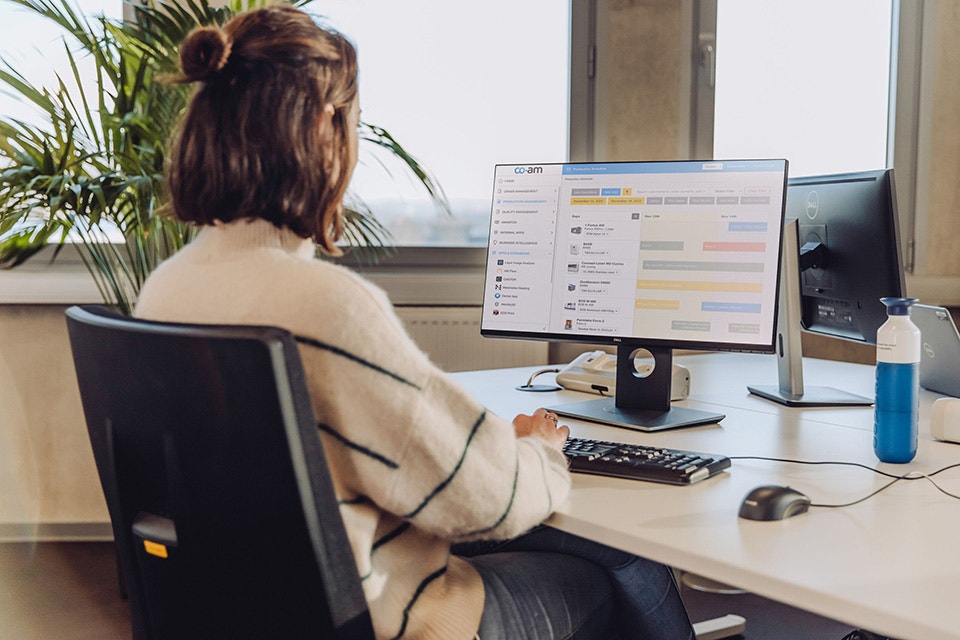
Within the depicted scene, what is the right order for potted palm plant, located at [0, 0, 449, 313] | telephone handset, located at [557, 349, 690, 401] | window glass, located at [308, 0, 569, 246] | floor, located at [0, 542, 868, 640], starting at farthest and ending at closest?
window glass, located at [308, 0, 569, 246] → floor, located at [0, 542, 868, 640] → potted palm plant, located at [0, 0, 449, 313] → telephone handset, located at [557, 349, 690, 401]

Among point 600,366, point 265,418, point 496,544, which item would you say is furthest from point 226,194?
point 600,366

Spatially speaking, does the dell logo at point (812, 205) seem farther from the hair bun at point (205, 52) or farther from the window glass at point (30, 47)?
the window glass at point (30, 47)

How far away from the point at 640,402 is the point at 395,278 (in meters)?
1.61

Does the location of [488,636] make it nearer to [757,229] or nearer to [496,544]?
[496,544]

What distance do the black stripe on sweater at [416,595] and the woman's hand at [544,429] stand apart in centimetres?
25

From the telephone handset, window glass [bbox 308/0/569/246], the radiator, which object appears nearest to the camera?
the telephone handset

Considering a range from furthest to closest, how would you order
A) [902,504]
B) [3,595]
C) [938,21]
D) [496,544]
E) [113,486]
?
[938,21]
[3,595]
[496,544]
[902,504]
[113,486]

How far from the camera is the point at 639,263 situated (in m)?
1.66

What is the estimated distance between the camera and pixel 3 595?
2713mm

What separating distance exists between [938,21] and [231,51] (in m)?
3.33


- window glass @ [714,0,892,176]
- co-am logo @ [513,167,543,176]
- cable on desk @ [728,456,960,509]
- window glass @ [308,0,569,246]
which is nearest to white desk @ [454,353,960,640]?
cable on desk @ [728,456,960,509]

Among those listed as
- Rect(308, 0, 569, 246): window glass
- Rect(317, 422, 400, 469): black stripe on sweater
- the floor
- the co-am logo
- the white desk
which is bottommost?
the floor

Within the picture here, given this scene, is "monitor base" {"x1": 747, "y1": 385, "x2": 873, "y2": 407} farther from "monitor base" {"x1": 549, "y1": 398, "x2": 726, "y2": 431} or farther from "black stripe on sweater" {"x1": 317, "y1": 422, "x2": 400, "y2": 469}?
"black stripe on sweater" {"x1": 317, "y1": 422, "x2": 400, "y2": 469}

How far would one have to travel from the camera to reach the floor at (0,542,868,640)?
2486mm
